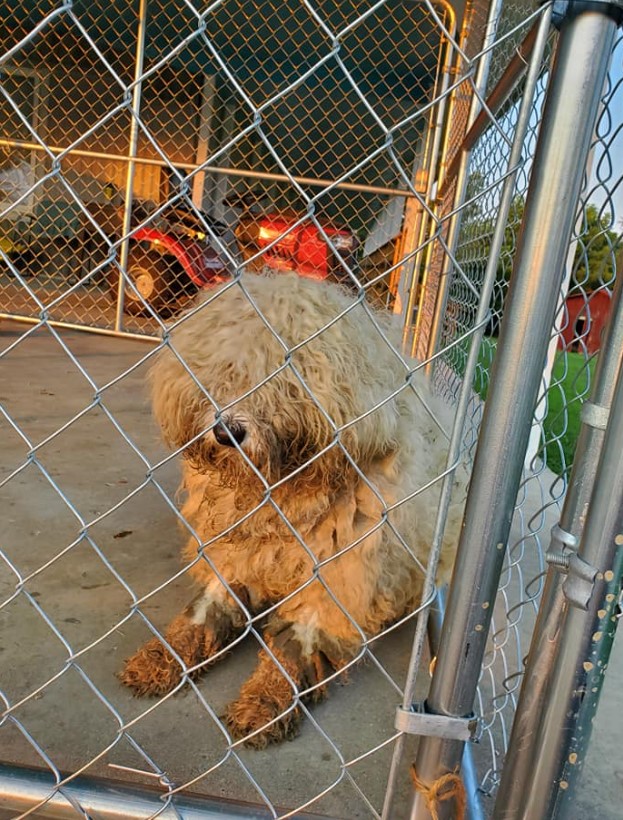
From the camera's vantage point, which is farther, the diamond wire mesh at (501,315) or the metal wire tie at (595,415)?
the diamond wire mesh at (501,315)

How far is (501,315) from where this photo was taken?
1172 millimetres

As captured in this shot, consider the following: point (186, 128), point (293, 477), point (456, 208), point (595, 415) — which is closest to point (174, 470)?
point (293, 477)

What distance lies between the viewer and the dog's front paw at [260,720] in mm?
1737

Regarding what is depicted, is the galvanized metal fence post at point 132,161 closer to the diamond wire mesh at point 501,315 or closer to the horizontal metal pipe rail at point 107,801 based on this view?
the diamond wire mesh at point 501,315

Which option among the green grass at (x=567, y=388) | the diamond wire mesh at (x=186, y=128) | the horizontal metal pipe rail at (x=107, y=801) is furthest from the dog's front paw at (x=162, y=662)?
the diamond wire mesh at (x=186, y=128)

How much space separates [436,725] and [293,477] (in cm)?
89

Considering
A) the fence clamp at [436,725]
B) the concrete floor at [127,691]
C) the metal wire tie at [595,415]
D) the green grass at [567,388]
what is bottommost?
the concrete floor at [127,691]

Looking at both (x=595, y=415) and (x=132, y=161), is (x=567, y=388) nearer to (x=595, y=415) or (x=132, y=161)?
(x=595, y=415)

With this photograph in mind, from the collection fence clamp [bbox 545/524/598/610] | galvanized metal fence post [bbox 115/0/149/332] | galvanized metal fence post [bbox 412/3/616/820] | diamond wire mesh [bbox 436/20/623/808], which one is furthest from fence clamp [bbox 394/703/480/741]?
galvanized metal fence post [bbox 115/0/149/332]

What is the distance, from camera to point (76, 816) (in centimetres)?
122

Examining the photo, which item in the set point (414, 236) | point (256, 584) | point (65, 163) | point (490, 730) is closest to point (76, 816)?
point (256, 584)

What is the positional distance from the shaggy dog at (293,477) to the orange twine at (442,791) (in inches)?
24.0

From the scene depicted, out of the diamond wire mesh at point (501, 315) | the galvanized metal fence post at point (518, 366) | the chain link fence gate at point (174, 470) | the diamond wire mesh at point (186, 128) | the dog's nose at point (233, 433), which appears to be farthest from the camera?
the diamond wire mesh at point (186, 128)

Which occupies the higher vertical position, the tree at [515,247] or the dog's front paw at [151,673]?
the tree at [515,247]
